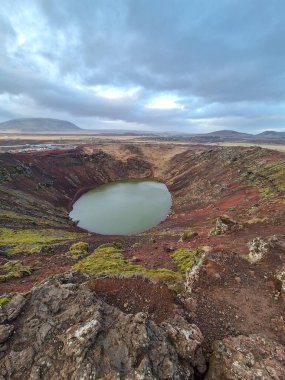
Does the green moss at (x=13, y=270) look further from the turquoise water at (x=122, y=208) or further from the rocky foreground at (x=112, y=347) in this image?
the turquoise water at (x=122, y=208)

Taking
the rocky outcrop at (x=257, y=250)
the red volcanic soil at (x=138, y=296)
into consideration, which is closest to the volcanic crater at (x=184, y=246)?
the red volcanic soil at (x=138, y=296)

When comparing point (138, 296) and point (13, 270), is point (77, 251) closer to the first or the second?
point (13, 270)

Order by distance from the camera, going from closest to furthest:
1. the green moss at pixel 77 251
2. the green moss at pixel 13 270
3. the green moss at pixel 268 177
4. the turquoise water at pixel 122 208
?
the green moss at pixel 13 270, the green moss at pixel 77 251, the green moss at pixel 268 177, the turquoise water at pixel 122 208

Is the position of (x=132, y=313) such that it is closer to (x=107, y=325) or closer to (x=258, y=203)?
(x=107, y=325)

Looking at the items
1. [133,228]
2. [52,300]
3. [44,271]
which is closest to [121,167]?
[133,228]

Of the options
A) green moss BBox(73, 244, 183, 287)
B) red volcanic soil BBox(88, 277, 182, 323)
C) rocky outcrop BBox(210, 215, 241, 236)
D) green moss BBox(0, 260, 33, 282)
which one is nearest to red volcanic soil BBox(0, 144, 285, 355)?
red volcanic soil BBox(88, 277, 182, 323)
